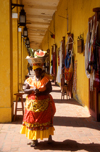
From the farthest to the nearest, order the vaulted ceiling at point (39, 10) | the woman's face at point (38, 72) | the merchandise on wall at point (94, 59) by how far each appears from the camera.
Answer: the vaulted ceiling at point (39, 10) < the merchandise on wall at point (94, 59) < the woman's face at point (38, 72)

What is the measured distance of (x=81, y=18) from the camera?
7.05m

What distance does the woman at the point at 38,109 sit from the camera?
3.38 meters

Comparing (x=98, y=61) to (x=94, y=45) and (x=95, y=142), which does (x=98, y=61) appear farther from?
(x=95, y=142)

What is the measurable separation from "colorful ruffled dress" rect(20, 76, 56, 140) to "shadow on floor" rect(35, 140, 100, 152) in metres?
0.24

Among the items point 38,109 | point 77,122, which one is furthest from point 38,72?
point 77,122

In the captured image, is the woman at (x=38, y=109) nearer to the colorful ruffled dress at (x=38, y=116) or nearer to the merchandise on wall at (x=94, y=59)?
the colorful ruffled dress at (x=38, y=116)

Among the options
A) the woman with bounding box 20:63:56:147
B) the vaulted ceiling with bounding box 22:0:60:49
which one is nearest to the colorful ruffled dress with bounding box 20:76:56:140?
the woman with bounding box 20:63:56:147

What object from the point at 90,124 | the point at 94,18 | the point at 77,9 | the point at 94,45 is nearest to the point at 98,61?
the point at 94,45

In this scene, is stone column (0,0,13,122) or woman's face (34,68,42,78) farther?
stone column (0,0,13,122)

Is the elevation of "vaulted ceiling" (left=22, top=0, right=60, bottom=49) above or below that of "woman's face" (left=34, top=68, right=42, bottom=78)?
above

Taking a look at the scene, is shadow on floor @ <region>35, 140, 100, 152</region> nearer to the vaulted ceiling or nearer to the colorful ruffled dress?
the colorful ruffled dress

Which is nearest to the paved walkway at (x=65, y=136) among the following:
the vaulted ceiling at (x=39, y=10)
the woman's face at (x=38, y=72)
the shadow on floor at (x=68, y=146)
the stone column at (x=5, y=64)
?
the shadow on floor at (x=68, y=146)

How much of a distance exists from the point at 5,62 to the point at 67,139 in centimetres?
253

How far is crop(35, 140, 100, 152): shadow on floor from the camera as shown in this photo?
3.41m
